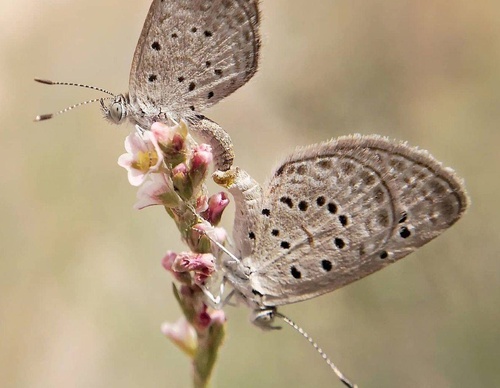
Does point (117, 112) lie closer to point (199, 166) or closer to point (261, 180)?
point (199, 166)

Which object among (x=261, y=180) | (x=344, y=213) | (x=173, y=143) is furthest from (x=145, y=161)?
(x=261, y=180)

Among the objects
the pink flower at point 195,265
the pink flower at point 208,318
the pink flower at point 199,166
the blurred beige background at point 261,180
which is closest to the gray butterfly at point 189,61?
the pink flower at point 199,166

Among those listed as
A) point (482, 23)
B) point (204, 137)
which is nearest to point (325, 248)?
point (204, 137)

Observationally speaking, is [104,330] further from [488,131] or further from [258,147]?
[488,131]

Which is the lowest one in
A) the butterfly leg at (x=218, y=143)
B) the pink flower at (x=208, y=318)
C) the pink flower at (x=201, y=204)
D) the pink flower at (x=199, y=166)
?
the pink flower at (x=208, y=318)

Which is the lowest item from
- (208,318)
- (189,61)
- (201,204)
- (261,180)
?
(208,318)

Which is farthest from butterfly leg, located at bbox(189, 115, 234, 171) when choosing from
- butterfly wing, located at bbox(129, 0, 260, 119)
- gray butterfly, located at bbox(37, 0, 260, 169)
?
butterfly wing, located at bbox(129, 0, 260, 119)

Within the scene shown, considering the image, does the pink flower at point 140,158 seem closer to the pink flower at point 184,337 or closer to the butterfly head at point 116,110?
the butterfly head at point 116,110
